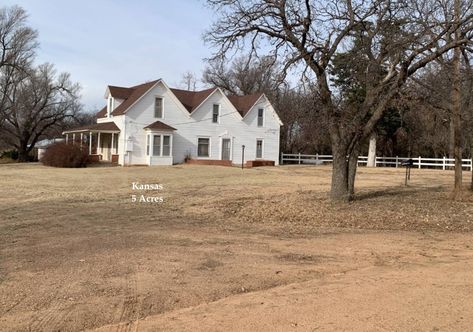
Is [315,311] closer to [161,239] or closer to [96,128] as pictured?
[161,239]

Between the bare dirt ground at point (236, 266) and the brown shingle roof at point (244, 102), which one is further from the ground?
the brown shingle roof at point (244, 102)

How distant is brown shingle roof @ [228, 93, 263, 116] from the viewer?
4438 cm

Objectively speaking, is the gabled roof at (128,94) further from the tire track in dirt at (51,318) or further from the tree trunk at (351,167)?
the tire track in dirt at (51,318)

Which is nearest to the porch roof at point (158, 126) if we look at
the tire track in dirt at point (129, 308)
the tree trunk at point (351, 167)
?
the tree trunk at point (351, 167)

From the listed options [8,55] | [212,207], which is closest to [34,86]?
[8,55]

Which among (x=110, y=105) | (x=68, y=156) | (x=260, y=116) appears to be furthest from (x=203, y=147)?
(x=68, y=156)

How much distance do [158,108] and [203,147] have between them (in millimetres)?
5164

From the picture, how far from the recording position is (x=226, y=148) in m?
42.9

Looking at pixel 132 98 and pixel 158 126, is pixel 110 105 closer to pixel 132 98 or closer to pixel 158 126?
pixel 132 98

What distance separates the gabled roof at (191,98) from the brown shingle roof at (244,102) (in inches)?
149

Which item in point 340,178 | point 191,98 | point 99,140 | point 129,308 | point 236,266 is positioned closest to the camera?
point 129,308

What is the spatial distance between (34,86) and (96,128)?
18.3 metres

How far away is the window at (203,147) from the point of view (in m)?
41.2

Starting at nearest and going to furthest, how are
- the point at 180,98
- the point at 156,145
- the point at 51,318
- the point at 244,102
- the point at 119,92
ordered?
the point at 51,318, the point at 156,145, the point at 119,92, the point at 180,98, the point at 244,102
